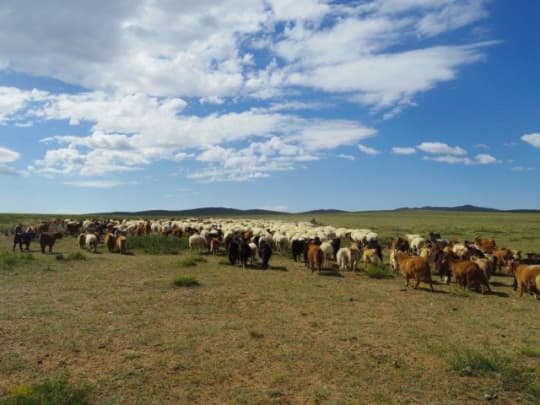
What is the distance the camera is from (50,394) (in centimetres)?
555

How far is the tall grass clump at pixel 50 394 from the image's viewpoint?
17.4 ft

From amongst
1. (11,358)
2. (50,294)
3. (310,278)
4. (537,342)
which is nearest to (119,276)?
(50,294)

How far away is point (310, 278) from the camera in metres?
15.8

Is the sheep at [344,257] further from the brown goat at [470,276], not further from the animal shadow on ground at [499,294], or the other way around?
the animal shadow on ground at [499,294]

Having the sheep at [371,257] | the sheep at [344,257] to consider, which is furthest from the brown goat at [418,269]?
the sheep at [371,257]

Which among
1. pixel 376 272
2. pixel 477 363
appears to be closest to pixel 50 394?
pixel 477 363

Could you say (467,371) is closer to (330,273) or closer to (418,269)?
(418,269)

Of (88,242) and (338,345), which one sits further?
(88,242)

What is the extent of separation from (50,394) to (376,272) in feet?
41.2

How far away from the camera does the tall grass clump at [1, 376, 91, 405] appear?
531 cm

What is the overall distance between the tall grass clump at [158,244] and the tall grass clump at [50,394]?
1790 centimetres

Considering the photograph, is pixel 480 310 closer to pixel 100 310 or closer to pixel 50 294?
pixel 100 310

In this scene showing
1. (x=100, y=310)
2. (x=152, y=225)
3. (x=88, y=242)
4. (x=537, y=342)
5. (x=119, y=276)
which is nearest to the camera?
(x=537, y=342)

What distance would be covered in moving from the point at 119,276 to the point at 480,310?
1161cm
